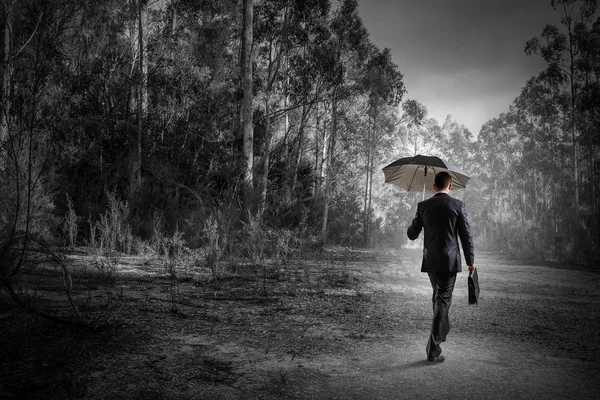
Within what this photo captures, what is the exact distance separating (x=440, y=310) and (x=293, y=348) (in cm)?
131

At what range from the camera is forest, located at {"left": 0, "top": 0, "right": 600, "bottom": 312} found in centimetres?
870

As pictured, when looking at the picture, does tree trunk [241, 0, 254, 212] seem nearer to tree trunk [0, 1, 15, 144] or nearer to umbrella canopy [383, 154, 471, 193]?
tree trunk [0, 1, 15, 144]

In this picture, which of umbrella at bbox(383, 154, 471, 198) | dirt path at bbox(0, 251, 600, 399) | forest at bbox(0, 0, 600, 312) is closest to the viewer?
dirt path at bbox(0, 251, 600, 399)

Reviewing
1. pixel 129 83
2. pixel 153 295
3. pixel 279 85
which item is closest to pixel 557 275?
pixel 153 295

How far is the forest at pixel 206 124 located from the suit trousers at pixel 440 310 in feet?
11.2

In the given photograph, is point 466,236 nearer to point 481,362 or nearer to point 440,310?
point 440,310

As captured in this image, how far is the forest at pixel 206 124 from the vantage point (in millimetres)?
8695

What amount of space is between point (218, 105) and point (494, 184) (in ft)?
128

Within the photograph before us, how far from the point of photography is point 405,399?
2738 mm

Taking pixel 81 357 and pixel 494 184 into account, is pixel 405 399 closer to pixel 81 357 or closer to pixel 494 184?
pixel 81 357

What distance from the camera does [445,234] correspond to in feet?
12.1

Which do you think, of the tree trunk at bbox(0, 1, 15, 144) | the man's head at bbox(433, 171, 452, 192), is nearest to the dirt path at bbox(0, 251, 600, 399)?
the man's head at bbox(433, 171, 452, 192)

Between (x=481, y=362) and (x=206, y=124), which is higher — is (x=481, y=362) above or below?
below

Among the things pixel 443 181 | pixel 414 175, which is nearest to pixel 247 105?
pixel 414 175
